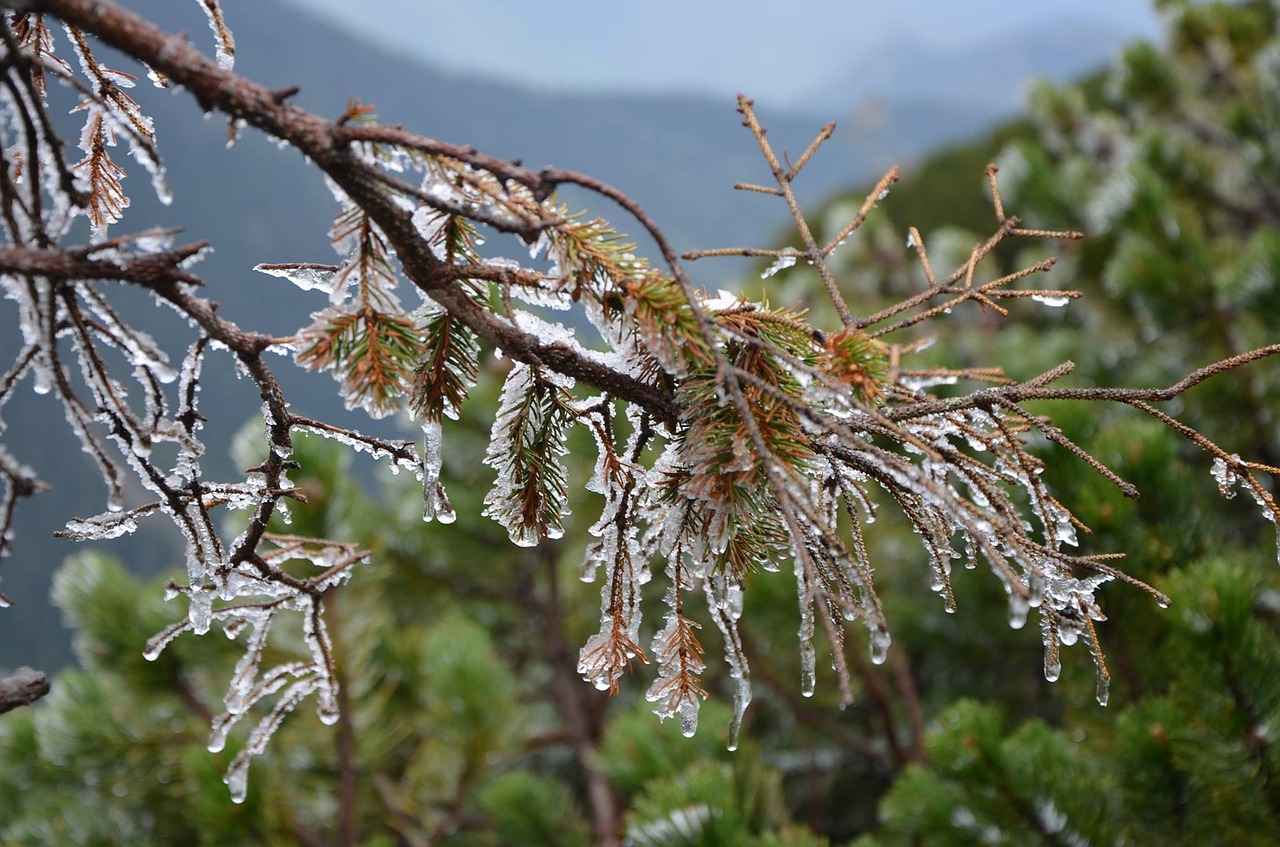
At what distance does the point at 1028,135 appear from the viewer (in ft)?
29.0

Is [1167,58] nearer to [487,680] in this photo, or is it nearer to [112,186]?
[487,680]

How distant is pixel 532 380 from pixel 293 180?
7205 millimetres

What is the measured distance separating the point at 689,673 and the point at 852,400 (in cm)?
31

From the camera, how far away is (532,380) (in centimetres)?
72

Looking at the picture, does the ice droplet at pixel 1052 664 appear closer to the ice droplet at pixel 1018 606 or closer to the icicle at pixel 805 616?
the ice droplet at pixel 1018 606

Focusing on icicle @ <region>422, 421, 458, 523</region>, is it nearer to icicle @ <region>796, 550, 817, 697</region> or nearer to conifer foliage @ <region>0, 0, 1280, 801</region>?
conifer foliage @ <region>0, 0, 1280, 801</region>

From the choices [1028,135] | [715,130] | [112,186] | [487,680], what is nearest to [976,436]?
[112,186]

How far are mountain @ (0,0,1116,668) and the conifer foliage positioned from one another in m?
0.07

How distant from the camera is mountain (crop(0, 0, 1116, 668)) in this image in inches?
176

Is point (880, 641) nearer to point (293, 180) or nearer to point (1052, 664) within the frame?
point (1052, 664)

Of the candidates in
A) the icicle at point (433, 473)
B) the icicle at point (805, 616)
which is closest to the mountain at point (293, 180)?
the icicle at point (433, 473)

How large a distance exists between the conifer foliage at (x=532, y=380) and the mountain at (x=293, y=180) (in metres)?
0.07

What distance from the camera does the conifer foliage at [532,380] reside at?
56 centimetres

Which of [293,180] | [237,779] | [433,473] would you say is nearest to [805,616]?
[433,473]
